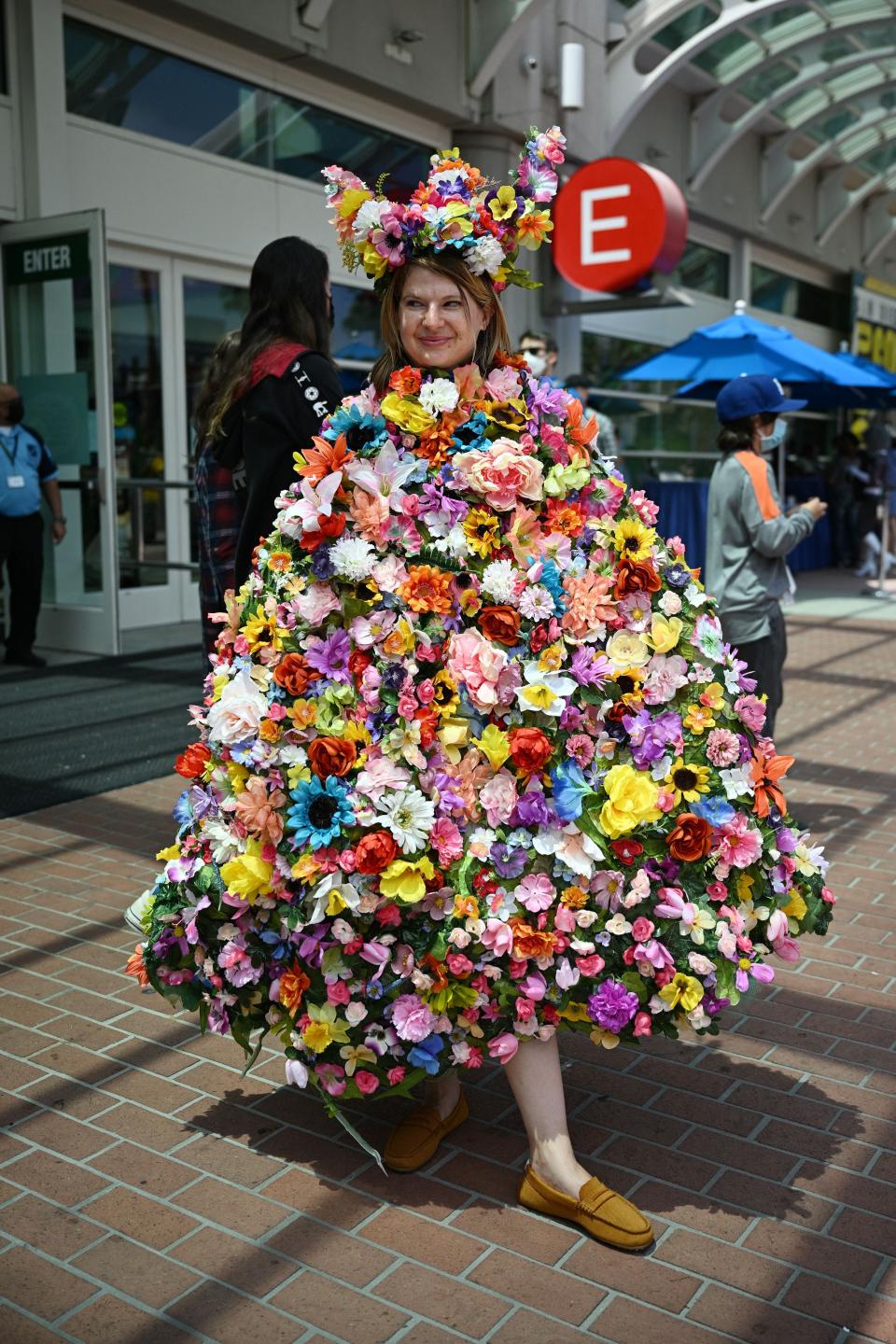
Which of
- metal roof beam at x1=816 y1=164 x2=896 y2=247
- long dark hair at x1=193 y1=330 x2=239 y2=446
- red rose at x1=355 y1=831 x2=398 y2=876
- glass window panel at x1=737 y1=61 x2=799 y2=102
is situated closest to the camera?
red rose at x1=355 y1=831 x2=398 y2=876

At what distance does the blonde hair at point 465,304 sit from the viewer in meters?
2.56

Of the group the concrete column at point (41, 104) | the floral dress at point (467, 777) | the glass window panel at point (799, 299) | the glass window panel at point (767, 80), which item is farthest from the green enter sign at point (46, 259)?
the glass window panel at point (799, 299)

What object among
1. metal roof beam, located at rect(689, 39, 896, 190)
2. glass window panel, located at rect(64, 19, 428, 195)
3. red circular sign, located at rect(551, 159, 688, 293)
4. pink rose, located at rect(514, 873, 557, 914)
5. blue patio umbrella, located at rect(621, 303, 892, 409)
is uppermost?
metal roof beam, located at rect(689, 39, 896, 190)

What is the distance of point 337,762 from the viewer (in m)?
2.36

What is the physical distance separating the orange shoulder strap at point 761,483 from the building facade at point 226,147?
491cm

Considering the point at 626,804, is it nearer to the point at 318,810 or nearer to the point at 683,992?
the point at 683,992

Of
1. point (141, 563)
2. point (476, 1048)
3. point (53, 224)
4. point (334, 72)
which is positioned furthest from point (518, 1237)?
point (334, 72)

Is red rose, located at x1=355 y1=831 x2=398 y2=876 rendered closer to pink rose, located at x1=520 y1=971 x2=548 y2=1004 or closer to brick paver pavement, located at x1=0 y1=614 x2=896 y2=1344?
pink rose, located at x1=520 y1=971 x2=548 y2=1004

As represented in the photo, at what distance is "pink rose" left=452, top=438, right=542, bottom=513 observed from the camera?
2.46 meters

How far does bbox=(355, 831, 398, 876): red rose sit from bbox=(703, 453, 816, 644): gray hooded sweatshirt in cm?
269

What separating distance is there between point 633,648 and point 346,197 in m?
1.04

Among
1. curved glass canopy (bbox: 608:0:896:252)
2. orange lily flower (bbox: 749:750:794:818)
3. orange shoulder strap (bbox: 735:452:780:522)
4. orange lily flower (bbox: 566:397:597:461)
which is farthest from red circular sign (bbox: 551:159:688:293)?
orange lily flower (bbox: 749:750:794:818)

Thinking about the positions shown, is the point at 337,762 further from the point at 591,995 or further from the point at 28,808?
the point at 28,808

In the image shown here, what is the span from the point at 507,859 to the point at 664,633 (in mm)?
514
